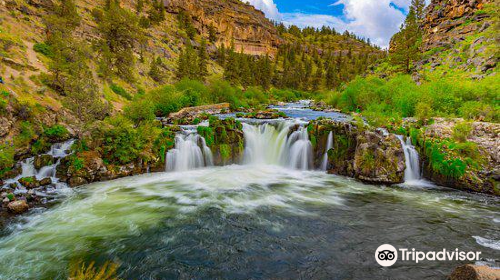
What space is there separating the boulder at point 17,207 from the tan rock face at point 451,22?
5841 cm

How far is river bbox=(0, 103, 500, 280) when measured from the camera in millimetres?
5816

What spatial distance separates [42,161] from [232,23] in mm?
103310

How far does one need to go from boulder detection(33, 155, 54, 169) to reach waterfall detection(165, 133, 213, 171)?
5597 millimetres

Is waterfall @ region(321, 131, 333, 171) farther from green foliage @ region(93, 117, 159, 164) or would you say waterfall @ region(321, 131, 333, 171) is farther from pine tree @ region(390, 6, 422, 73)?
pine tree @ region(390, 6, 422, 73)

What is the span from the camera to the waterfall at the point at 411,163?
12602mm

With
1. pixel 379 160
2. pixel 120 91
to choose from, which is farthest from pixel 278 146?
pixel 120 91

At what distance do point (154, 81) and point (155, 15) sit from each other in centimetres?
3657

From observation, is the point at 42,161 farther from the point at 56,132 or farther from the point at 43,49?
the point at 43,49

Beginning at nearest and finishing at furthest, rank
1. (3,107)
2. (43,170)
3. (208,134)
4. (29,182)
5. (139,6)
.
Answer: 1. (29,182)
2. (43,170)
3. (3,107)
4. (208,134)
5. (139,6)

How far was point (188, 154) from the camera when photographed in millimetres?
15297

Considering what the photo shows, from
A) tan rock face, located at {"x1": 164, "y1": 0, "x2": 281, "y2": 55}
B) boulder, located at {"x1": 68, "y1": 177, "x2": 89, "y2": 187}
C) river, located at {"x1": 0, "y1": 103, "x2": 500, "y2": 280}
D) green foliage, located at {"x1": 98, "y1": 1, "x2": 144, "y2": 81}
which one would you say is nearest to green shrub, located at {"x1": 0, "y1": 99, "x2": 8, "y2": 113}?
boulder, located at {"x1": 68, "y1": 177, "x2": 89, "y2": 187}

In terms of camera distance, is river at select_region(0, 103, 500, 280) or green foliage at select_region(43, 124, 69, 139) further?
green foliage at select_region(43, 124, 69, 139)

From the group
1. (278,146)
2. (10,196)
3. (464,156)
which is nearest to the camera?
(10,196)

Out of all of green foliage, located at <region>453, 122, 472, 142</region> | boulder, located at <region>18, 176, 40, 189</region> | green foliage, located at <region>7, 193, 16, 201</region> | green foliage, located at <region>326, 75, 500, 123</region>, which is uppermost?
green foliage, located at <region>326, 75, 500, 123</region>
